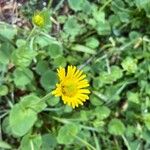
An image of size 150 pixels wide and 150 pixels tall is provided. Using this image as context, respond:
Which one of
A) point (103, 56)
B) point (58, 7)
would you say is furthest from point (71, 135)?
point (58, 7)

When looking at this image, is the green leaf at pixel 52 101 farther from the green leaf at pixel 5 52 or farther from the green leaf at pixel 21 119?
the green leaf at pixel 5 52

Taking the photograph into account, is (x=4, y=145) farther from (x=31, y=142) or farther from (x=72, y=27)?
(x=72, y=27)

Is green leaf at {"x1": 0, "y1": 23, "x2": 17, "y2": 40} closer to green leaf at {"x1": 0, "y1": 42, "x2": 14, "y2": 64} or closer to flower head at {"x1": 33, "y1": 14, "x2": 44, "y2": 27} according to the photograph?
green leaf at {"x1": 0, "y1": 42, "x2": 14, "y2": 64}

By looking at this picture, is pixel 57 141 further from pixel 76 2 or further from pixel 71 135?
pixel 76 2

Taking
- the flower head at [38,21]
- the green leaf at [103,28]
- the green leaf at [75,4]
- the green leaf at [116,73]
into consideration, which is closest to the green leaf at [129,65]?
the green leaf at [116,73]

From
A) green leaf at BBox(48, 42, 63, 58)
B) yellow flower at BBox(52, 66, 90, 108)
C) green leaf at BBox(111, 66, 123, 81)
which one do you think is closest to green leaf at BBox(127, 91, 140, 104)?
green leaf at BBox(111, 66, 123, 81)

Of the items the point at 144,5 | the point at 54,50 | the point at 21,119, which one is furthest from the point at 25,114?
the point at 144,5
